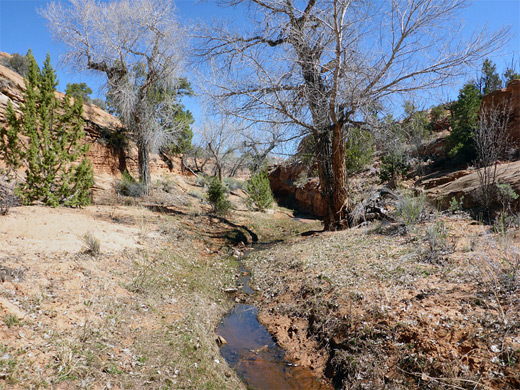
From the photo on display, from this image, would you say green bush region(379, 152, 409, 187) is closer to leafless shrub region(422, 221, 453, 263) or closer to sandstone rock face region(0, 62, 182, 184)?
leafless shrub region(422, 221, 453, 263)

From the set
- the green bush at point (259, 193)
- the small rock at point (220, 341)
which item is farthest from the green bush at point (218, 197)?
the small rock at point (220, 341)

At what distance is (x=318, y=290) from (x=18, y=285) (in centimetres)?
413

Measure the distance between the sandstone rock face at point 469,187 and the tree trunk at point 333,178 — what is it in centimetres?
235

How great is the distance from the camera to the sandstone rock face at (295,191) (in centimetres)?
1906

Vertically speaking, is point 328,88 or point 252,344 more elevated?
point 328,88

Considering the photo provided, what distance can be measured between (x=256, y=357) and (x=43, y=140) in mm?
8578

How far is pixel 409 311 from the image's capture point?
11.8 feet

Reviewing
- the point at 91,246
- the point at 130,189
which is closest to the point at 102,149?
the point at 130,189

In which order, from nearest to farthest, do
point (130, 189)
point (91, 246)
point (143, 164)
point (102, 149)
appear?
point (91, 246) → point (130, 189) → point (143, 164) → point (102, 149)

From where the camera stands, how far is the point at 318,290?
4.96 m

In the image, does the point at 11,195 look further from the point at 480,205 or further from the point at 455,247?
the point at 480,205

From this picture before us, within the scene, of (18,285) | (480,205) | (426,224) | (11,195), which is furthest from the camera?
(11,195)

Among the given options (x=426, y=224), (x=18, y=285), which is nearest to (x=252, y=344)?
(x=18, y=285)

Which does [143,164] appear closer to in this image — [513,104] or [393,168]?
[393,168]
